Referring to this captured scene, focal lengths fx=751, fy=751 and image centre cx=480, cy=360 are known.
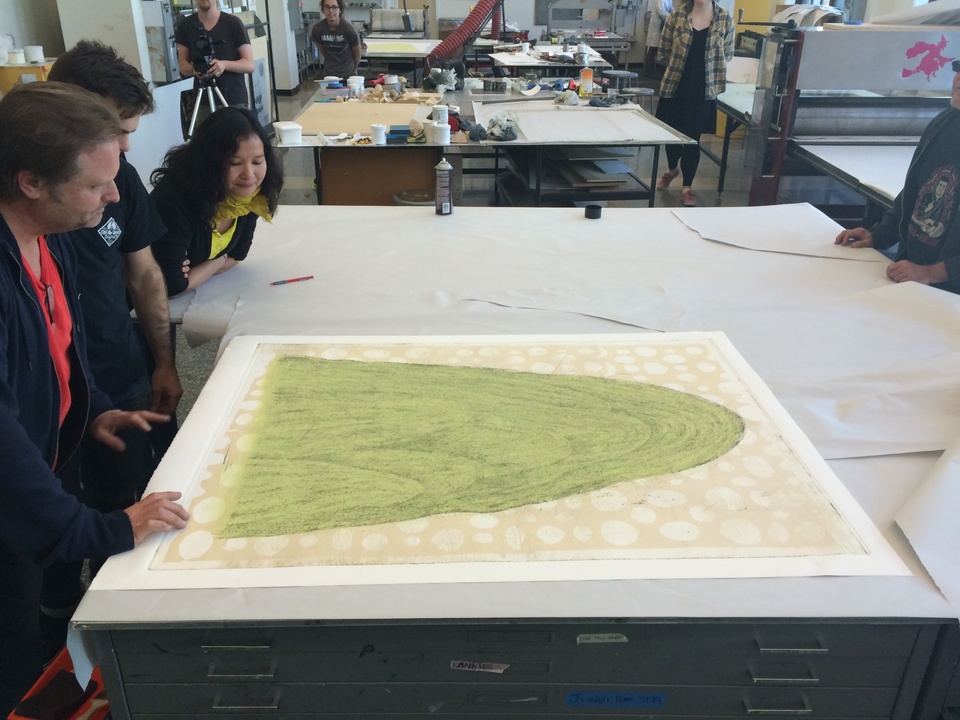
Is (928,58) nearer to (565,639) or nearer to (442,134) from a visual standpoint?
(442,134)

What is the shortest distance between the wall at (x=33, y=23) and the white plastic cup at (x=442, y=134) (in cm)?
308

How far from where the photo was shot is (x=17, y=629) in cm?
120

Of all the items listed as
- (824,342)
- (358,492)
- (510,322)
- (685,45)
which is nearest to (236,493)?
(358,492)

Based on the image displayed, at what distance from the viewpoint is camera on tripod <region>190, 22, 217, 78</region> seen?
4520mm

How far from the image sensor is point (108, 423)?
1340mm

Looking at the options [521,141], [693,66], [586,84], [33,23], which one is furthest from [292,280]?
[33,23]

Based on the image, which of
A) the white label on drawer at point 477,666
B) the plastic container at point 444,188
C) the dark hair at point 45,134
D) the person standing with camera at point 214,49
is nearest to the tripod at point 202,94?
the person standing with camera at point 214,49

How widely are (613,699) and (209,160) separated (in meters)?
1.40

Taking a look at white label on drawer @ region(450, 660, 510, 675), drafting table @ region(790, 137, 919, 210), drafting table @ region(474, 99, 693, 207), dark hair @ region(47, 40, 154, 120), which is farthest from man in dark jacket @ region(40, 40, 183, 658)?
drafting table @ region(790, 137, 919, 210)

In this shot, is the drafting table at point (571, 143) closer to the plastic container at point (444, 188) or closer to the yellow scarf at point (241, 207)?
the plastic container at point (444, 188)

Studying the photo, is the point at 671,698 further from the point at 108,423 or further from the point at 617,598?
the point at 108,423

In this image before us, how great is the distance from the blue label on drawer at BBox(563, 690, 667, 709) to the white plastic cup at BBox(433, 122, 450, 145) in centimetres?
272

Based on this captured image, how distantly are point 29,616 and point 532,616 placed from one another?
0.88 meters

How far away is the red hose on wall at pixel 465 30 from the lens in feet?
8.57
